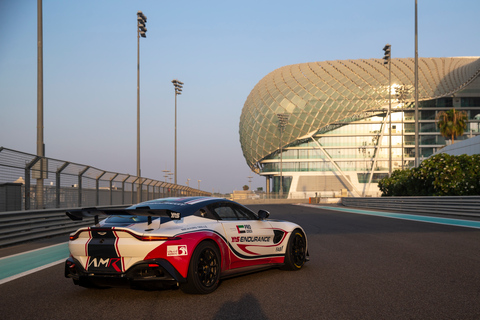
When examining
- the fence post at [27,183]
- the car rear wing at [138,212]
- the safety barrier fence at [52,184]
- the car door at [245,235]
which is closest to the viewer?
the car rear wing at [138,212]

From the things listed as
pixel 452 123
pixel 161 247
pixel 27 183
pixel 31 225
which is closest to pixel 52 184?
pixel 27 183

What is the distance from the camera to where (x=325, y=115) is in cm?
8488

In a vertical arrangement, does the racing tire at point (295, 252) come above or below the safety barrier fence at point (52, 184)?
below

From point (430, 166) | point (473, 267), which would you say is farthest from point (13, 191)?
point (430, 166)

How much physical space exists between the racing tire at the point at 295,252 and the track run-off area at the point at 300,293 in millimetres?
146

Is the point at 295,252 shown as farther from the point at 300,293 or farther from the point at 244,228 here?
the point at 300,293

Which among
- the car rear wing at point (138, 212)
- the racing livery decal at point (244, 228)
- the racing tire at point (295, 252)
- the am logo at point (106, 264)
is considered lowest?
the racing tire at point (295, 252)

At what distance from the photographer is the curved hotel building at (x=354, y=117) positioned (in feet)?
276

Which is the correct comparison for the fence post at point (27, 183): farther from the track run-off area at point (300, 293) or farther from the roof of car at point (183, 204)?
the roof of car at point (183, 204)

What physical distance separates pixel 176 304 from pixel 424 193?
2913 cm

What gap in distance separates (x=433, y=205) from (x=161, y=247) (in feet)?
73.3

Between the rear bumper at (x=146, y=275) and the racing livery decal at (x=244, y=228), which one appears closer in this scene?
the rear bumper at (x=146, y=275)

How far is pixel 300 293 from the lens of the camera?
6500 millimetres

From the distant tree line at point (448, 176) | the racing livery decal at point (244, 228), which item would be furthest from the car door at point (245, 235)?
the distant tree line at point (448, 176)
